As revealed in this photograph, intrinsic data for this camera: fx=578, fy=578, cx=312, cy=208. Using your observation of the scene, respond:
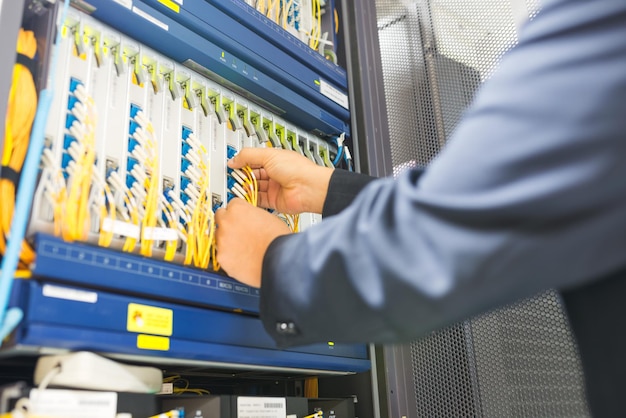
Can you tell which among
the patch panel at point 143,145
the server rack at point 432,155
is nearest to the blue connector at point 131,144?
the patch panel at point 143,145

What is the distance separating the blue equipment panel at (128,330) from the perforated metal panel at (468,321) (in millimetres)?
349

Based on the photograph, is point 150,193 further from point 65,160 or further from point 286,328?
point 286,328

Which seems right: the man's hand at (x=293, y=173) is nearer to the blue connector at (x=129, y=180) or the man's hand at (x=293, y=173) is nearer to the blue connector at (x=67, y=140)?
the blue connector at (x=129, y=180)

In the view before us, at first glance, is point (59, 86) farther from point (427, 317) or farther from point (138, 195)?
point (427, 317)

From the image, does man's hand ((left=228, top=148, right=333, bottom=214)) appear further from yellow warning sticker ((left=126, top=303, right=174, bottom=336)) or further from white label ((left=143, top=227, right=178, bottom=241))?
yellow warning sticker ((left=126, top=303, right=174, bottom=336))

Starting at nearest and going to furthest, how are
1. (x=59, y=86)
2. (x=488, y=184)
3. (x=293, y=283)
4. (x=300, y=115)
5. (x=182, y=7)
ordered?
(x=488, y=184) < (x=293, y=283) < (x=59, y=86) < (x=182, y=7) < (x=300, y=115)

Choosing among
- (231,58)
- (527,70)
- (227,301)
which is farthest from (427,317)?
(231,58)

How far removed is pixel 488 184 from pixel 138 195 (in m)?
0.69

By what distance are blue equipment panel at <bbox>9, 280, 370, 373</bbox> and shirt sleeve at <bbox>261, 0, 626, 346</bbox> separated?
447 millimetres

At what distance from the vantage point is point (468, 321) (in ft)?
4.89

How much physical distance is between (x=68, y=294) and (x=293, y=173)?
23.1 inches

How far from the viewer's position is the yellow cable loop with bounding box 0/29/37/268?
91 centimetres

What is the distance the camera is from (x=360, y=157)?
1764 millimetres

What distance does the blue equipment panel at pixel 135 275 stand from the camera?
0.91m
